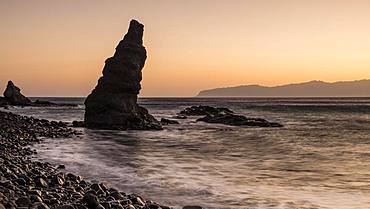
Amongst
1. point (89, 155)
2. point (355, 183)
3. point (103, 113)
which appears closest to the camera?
point (355, 183)

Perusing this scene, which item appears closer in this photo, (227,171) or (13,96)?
(227,171)

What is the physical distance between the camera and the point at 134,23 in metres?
58.4

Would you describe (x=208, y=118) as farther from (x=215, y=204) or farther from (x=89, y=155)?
(x=215, y=204)

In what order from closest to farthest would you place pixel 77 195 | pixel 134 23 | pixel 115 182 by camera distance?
pixel 77 195
pixel 115 182
pixel 134 23

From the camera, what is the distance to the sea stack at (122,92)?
53.2m

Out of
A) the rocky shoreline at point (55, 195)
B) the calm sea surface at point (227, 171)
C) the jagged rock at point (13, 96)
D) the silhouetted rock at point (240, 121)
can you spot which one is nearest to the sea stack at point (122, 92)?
the silhouetted rock at point (240, 121)

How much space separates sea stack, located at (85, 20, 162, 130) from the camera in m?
53.2

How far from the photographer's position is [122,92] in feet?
180

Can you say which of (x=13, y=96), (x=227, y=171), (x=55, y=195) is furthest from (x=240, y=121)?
(x=13, y=96)

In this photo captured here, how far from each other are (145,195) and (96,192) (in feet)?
8.64

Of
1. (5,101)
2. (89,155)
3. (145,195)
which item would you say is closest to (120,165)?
(89,155)

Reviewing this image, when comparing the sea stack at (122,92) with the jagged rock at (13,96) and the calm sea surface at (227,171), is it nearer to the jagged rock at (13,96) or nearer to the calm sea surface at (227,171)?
the calm sea surface at (227,171)

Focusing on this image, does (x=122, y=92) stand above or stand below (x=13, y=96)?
above

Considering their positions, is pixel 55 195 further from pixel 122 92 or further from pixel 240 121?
pixel 240 121
